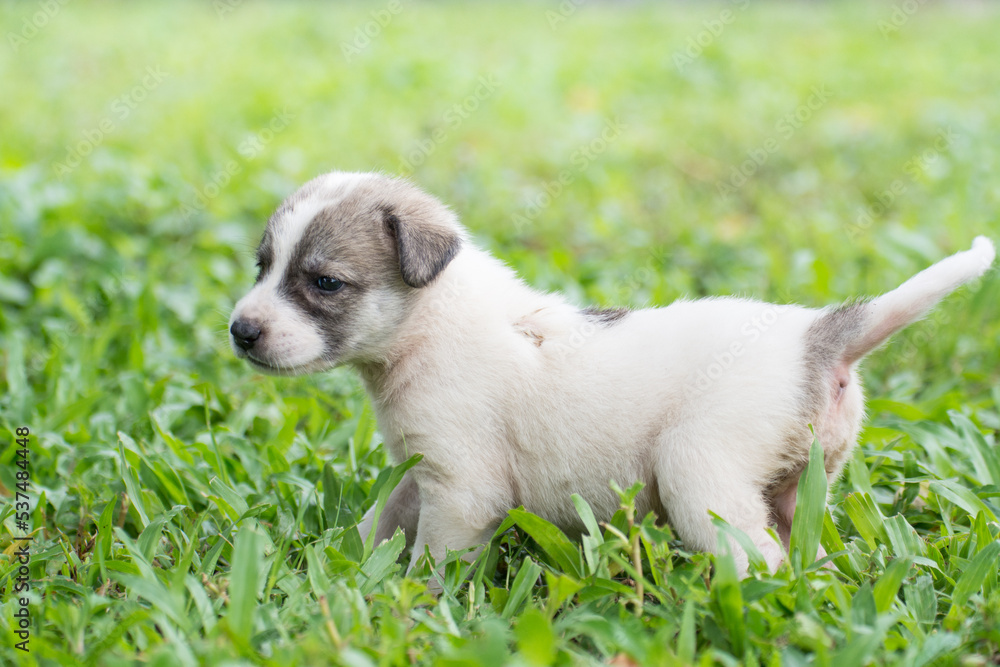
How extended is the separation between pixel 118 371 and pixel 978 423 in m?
4.24

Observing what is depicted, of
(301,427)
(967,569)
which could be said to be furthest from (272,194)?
(967,569)

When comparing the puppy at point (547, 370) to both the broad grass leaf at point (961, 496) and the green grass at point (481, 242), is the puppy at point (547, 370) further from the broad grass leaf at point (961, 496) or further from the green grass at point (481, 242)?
the broad grass leaf at point (961, 496)

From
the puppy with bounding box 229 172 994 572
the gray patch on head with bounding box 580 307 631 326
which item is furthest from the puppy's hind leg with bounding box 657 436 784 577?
the gray patch on head with bounding box 580 307 631 326

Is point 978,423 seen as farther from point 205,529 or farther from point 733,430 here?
point 205,529
